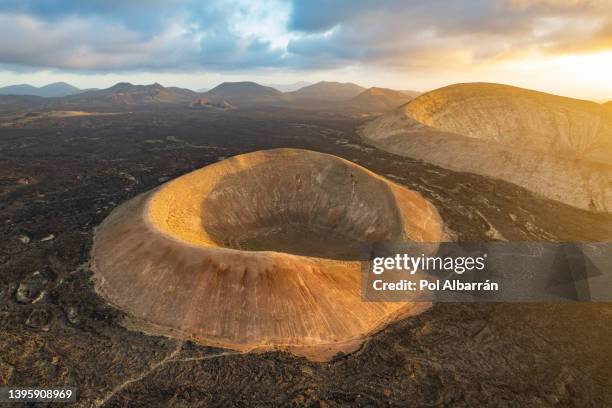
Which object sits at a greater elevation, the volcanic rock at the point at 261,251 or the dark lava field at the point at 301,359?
the volcanic rock at the point at 261,251

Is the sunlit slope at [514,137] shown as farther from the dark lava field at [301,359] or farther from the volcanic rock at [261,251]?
the volcanic rock at [261,251]

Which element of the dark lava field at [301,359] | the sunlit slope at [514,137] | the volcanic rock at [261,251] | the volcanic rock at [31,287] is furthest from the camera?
the sunlit slope at [514,137]

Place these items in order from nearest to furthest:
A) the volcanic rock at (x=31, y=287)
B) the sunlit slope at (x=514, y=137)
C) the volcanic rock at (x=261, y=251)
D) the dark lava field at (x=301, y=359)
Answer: the dark lava field at (x=301, y=359), the volcanic rock at (x=261, y=251), the volcanic rock at (x=31, y=287), the sunlit slope at (x=514, y=137)

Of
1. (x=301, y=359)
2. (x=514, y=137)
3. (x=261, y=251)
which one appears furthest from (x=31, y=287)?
(x=514, y=137)

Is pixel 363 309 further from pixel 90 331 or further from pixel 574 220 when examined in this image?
pixel 574 220

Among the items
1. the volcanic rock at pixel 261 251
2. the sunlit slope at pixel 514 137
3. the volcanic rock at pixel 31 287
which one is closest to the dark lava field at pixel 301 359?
the volcanic rock at pixel 31 287

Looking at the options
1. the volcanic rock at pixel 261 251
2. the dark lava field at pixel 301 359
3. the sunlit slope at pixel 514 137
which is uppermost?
the sunlit slope at pixel 514 137

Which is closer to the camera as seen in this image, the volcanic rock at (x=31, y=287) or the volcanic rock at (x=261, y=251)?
the volcanic rock at (x=261, y=251)

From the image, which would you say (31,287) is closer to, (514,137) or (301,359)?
(301,359)
